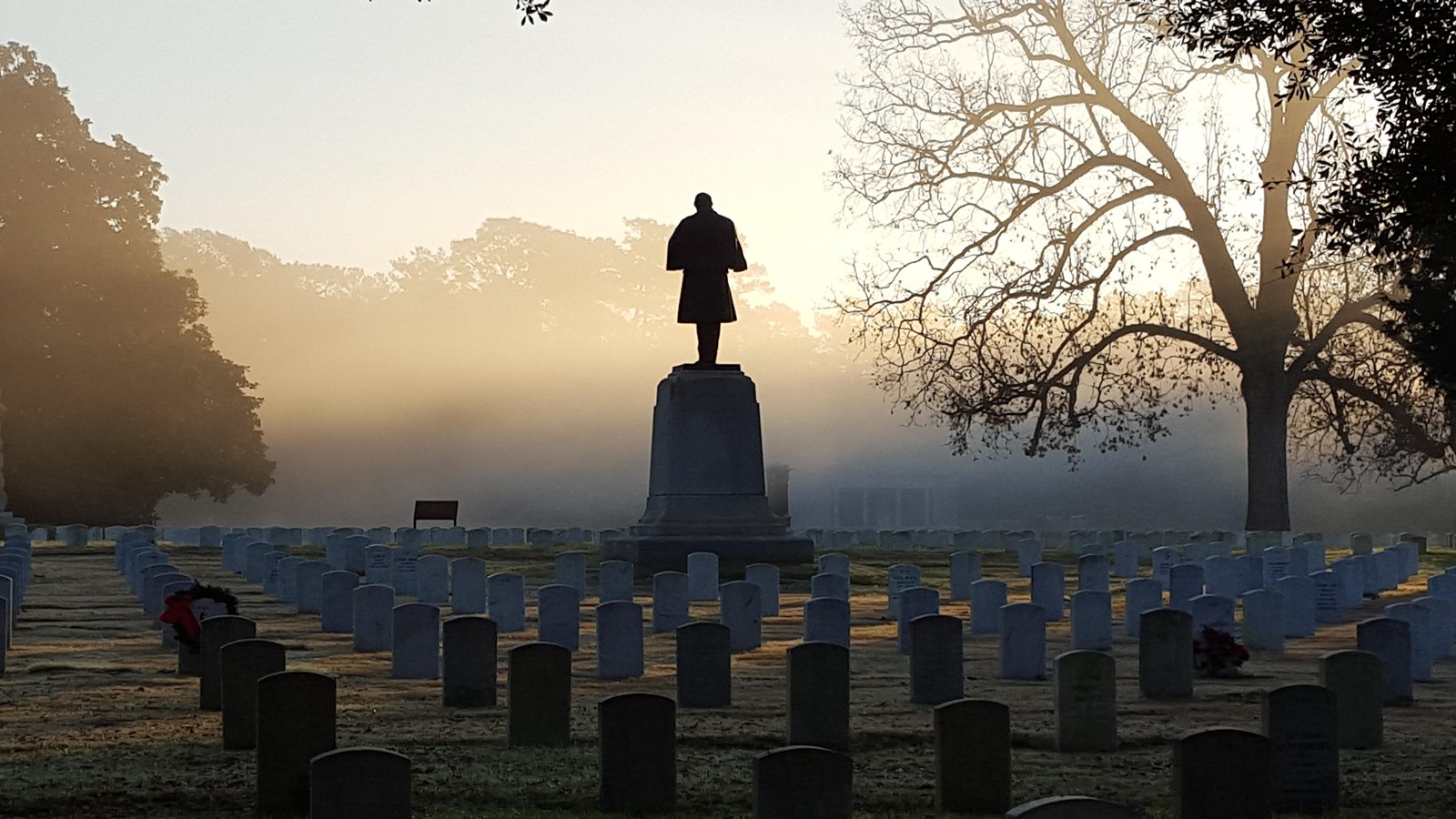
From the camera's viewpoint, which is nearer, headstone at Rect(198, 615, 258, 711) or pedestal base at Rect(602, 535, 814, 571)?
headstone at Rect(198, 615, 258, 711)

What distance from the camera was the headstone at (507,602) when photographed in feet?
54.3

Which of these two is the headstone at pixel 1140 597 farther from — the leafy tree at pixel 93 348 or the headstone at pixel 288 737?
the leafy tree at pixel 93 348

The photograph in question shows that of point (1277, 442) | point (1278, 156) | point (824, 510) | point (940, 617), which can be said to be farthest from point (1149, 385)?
point (824, 510)

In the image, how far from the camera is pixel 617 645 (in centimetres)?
1285

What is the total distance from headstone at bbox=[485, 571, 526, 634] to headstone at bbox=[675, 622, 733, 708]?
17.9 feet

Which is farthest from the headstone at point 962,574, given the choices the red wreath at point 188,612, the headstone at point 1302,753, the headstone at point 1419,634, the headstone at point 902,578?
the headstone at point 1302,753

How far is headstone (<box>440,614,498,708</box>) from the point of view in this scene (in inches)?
444

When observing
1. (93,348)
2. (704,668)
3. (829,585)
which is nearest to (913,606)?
(829,585)

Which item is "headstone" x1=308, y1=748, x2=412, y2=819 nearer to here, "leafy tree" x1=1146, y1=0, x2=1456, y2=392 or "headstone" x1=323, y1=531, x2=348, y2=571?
A: "leafy tree" x1=1146, y1=0, x2=1456, y2=392

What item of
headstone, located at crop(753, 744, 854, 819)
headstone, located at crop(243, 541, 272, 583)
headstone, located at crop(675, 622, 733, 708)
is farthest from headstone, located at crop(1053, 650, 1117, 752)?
headstone, located at crop(243, 541, 272, 583)

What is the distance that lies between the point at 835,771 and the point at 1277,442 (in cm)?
3024

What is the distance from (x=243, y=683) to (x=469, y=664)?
213cm

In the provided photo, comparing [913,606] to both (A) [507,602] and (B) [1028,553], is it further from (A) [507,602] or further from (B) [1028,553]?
(B) [1028,553]

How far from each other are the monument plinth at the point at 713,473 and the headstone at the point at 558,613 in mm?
9597
